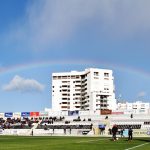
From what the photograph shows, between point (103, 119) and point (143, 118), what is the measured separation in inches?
651

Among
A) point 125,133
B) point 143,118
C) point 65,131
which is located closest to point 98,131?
point 65,131

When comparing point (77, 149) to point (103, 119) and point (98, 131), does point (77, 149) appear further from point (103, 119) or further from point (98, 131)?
point (103, 119)

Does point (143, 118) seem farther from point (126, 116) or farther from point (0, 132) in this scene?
point (0, 132)

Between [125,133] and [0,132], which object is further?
[0,132]

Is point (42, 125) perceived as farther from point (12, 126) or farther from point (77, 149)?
point (77, 149)

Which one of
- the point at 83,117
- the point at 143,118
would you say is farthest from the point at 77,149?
the point at 83,117

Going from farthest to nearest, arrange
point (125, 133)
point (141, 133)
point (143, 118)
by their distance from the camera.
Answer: point (143, 118) → point (141, 133) → point (125, 133)

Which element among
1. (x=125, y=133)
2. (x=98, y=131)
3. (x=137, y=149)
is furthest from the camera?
(x=98, y=131)

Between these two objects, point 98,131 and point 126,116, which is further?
point 126,116

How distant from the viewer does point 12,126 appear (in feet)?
615

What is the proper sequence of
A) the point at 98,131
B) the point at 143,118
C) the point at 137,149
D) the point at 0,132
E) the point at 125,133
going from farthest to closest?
the point at 143,118 → the point at 0,132 → the point at 98,131 → the point at 125,133 → the point at 137,149

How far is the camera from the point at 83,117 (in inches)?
7638

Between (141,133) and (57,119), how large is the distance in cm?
8647

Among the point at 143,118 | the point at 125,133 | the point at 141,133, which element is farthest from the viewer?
the point at 143,118
